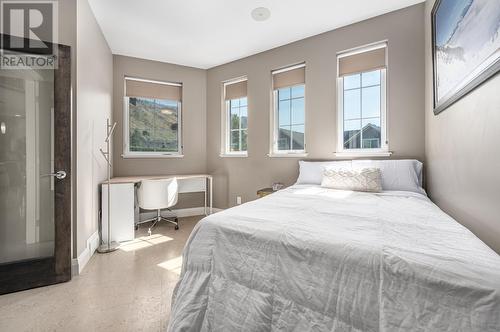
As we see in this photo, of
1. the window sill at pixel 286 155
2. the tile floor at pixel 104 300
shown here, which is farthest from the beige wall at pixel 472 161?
the tile floor at pixel 104 300

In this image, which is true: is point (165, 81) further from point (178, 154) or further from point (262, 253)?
point (262, 253)

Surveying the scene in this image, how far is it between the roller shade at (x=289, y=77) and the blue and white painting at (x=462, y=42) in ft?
5.26

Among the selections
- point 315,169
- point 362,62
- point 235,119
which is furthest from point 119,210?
point 362,62

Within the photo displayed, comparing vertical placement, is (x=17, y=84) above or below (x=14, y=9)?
below

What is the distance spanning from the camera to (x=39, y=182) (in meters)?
2.16

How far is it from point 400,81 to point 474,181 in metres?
1.72

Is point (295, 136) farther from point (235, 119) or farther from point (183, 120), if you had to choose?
point (183, 120)

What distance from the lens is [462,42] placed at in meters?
1.52

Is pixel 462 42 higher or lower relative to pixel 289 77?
lower

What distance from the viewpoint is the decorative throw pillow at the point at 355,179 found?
97.0 inches

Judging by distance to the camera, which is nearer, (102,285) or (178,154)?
(102,285)

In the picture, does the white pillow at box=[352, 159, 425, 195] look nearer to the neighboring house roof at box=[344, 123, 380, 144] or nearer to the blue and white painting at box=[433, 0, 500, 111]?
the neighboring house roof at box=[344, 123, 380, 144]

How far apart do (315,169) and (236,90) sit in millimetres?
2103

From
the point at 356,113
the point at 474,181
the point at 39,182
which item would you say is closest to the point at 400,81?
the point at 356,113
